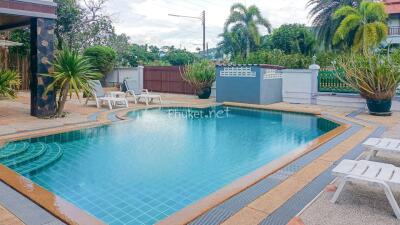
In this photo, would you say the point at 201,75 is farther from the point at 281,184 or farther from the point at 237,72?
the point at 281,184

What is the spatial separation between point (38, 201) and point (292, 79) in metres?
13.6

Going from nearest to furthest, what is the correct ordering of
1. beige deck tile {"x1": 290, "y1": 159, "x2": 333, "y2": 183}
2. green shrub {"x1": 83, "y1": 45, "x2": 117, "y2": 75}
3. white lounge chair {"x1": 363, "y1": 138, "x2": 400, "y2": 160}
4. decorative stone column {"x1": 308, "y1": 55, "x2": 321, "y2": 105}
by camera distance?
beige deck tile {"x1": 290, "y1": 159, "x2": 333, "y2": 183} < white lounge chair {"x1": 363, "y1": 138, "x2": 400, "y2": 160} < decorative stone column {"x1": 308, "y1": 55, "x2": 321, "y2": 105} < green shrub {"x1": 83, "y1": 45, "x2": 117, "y2": 75}

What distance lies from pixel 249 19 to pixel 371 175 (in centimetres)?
3135

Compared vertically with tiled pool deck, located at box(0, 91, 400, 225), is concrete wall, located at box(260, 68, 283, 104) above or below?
above

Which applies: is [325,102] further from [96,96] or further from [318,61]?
[96,96]

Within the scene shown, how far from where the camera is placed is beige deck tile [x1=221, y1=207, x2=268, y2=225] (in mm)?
3393

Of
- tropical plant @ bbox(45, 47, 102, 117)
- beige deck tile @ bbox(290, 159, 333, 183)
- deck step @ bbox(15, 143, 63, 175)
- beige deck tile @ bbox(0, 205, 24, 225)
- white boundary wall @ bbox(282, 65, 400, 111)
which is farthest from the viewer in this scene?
white boundary wall @ bbox(282, 65, 400, 111)

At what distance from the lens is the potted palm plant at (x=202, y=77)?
17.1 metres

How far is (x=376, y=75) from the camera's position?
1112 cm

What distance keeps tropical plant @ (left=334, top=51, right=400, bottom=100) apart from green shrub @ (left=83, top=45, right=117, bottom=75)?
50.3 ft

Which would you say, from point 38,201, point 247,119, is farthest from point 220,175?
point 247,119

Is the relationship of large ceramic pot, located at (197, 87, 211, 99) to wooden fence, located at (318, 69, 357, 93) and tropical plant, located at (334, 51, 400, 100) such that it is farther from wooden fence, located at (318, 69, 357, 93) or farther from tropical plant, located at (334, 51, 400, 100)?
tropical plant, located at (334, 51, 400, 100)

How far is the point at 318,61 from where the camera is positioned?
20.1 m

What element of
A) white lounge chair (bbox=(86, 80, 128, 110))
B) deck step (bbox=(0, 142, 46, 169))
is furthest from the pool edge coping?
white lounge chair (bbox=(86, 80, 128, 110))
